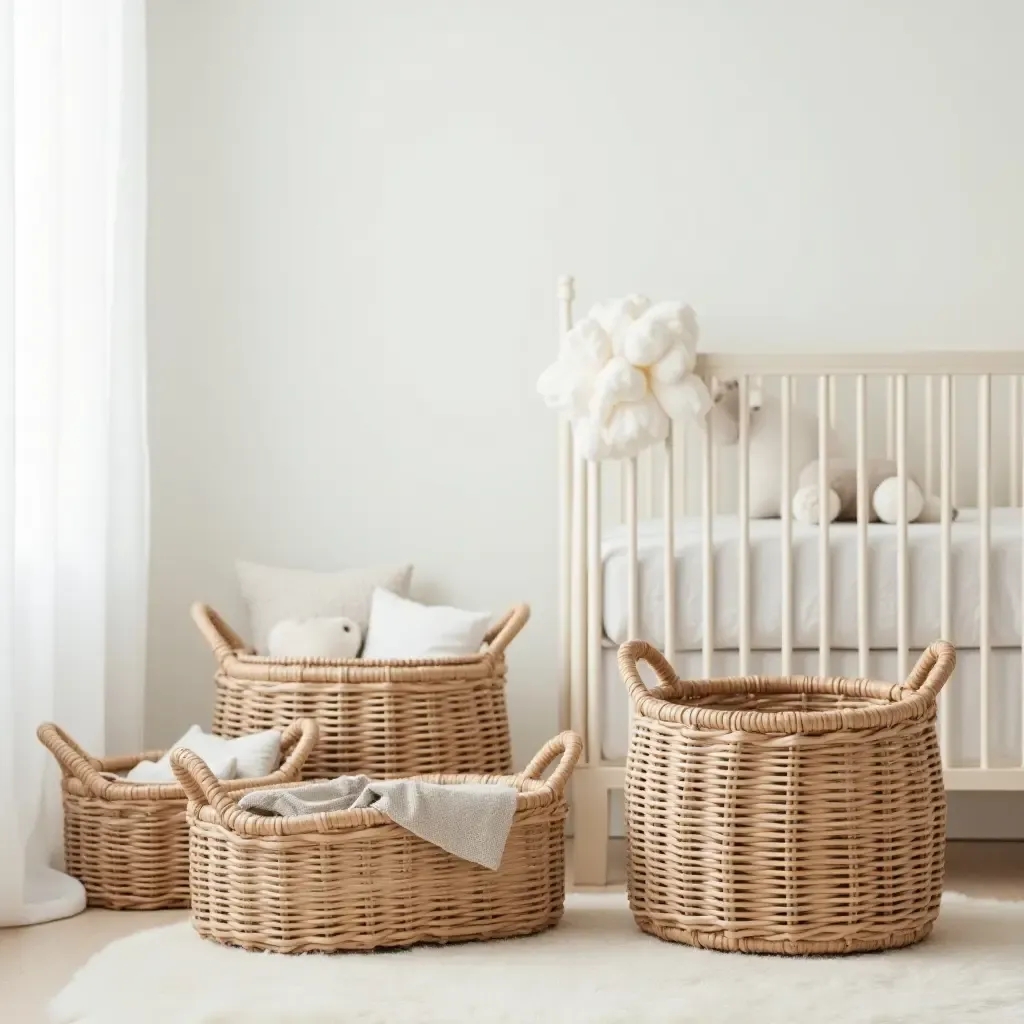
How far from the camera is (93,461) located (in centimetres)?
260

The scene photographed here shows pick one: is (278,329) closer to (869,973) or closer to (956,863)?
(956,863)

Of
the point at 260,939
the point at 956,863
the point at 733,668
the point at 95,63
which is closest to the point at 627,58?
the point at 95,63

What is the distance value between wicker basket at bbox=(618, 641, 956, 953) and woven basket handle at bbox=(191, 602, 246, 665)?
94cm

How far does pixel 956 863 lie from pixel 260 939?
141cm

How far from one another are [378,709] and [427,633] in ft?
0.75

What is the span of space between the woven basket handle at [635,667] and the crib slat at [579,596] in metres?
0.36

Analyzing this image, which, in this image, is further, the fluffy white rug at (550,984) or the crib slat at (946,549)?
the crib slat at (946,549)

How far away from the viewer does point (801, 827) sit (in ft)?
6.34

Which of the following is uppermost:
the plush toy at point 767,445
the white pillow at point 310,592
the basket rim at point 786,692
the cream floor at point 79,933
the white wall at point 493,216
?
the white wall at point 493,216

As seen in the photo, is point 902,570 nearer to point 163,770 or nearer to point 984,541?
point 984,541

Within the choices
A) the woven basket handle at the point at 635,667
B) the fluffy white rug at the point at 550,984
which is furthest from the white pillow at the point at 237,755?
the woven basket handle at the point at 635,667

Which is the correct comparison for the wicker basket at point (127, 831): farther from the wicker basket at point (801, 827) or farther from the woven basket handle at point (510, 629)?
the wicker basket at point (801, 827)

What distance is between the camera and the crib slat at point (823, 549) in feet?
7.94

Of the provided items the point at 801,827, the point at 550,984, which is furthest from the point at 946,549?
the point at 550,984
